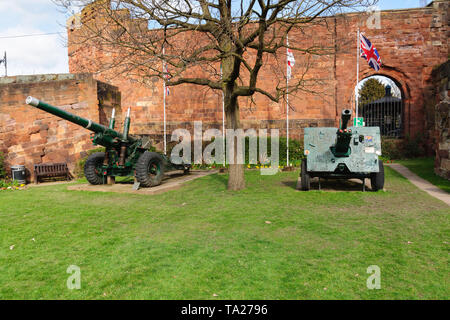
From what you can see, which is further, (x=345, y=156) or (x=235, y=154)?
(x=235, y=154)

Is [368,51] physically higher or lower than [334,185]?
higher

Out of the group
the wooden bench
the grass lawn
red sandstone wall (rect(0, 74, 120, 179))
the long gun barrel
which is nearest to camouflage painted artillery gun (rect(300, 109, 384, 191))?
the long gun barrel

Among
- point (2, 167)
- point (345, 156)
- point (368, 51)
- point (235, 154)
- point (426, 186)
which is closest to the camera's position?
point (345, 156)

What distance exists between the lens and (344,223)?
4906 mm

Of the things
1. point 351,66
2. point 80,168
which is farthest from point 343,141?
point 351,66

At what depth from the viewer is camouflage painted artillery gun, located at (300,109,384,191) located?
24.0 ft

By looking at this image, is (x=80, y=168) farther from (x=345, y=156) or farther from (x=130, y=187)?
(x=345, y=156)

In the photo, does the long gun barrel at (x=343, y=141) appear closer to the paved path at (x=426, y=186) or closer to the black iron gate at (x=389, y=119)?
the paved path at (x=426, y=186)

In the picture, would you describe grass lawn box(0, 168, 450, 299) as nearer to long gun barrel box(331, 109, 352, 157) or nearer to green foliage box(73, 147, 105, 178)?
long gun barrel box(331, 109, 352, 157)

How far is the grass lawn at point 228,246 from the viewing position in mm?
2885

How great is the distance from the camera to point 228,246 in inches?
156

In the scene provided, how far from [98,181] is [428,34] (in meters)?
15.4

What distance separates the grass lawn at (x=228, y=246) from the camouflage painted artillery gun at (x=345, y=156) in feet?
2.44

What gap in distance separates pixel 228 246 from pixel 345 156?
182 inches
